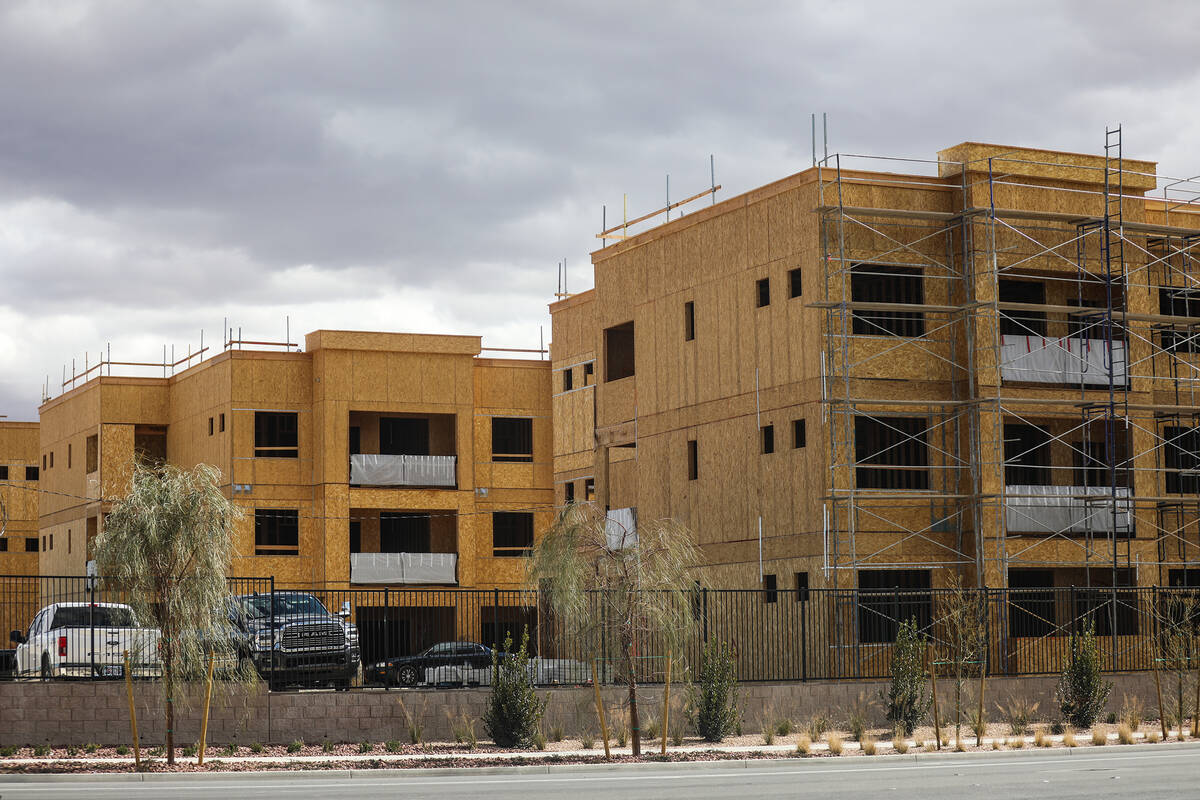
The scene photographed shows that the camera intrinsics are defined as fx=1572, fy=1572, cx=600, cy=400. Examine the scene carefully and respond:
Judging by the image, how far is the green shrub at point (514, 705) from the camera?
1065 inches

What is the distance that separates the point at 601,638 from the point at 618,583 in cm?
224

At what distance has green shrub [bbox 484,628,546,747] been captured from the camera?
2706 centimetres

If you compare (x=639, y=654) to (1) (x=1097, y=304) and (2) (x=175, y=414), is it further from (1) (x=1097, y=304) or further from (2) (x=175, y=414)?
(2) (x=175, y=414)

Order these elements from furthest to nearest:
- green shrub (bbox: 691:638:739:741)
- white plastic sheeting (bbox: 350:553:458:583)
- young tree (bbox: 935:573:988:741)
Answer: white plastic sheeting (bbox: 350:553:458:583) < young tree (bbox: 935:573:988:741) < green shrub (bbox: 691:638:739:741)

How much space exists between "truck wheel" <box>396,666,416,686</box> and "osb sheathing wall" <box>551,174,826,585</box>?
10031mm

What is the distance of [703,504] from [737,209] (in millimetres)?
7775

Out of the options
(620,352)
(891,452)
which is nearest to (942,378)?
(891,452)

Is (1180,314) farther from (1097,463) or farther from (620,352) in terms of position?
(620,352)

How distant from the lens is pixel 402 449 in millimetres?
54375

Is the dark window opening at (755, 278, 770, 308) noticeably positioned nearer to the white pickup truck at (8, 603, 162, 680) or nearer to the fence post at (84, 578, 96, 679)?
the white pickup truck at (8, 603, 162, 680)

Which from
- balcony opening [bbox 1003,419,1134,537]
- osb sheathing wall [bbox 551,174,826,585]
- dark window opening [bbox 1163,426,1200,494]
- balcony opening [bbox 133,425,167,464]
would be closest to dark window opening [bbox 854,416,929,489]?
osb sheathing wall [bbox 551,174,826,585]

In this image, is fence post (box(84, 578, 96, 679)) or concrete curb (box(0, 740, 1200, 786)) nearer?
concrete curb (box(0, 740, 1200, 786))

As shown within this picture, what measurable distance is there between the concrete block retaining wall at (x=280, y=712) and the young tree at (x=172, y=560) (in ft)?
6.12

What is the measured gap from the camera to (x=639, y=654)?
87.4ft
